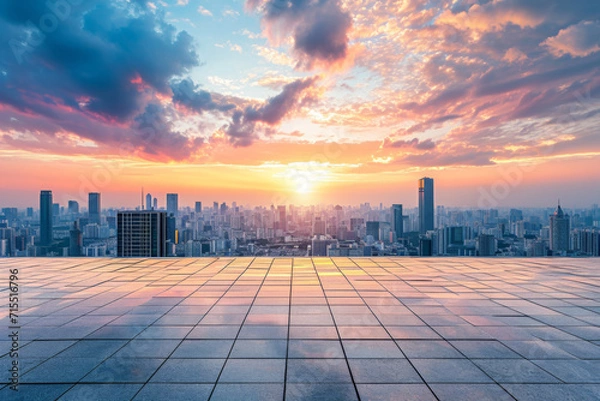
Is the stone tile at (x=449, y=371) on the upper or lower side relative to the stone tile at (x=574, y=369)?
upper

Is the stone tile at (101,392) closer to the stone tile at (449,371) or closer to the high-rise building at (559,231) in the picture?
the stone tile at (449,371)

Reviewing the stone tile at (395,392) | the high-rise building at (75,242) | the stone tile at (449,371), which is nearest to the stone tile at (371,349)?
the stone tile at (449,371)

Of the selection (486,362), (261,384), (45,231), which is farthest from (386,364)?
(45,231)

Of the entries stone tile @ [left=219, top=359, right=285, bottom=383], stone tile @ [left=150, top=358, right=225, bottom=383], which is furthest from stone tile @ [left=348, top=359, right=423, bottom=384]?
stone tile @ [left=150, top=358, right=225, bottom=383]

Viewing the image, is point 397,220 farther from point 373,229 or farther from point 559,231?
point 559,231

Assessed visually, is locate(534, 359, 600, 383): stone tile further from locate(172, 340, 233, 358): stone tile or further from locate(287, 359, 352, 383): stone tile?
locate(172, 340, 233, 358): stone tile

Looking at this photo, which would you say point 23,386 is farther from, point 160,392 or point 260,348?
point 260,348

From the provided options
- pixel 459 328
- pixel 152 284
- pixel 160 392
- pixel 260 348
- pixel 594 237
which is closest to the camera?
pixel 160 392
